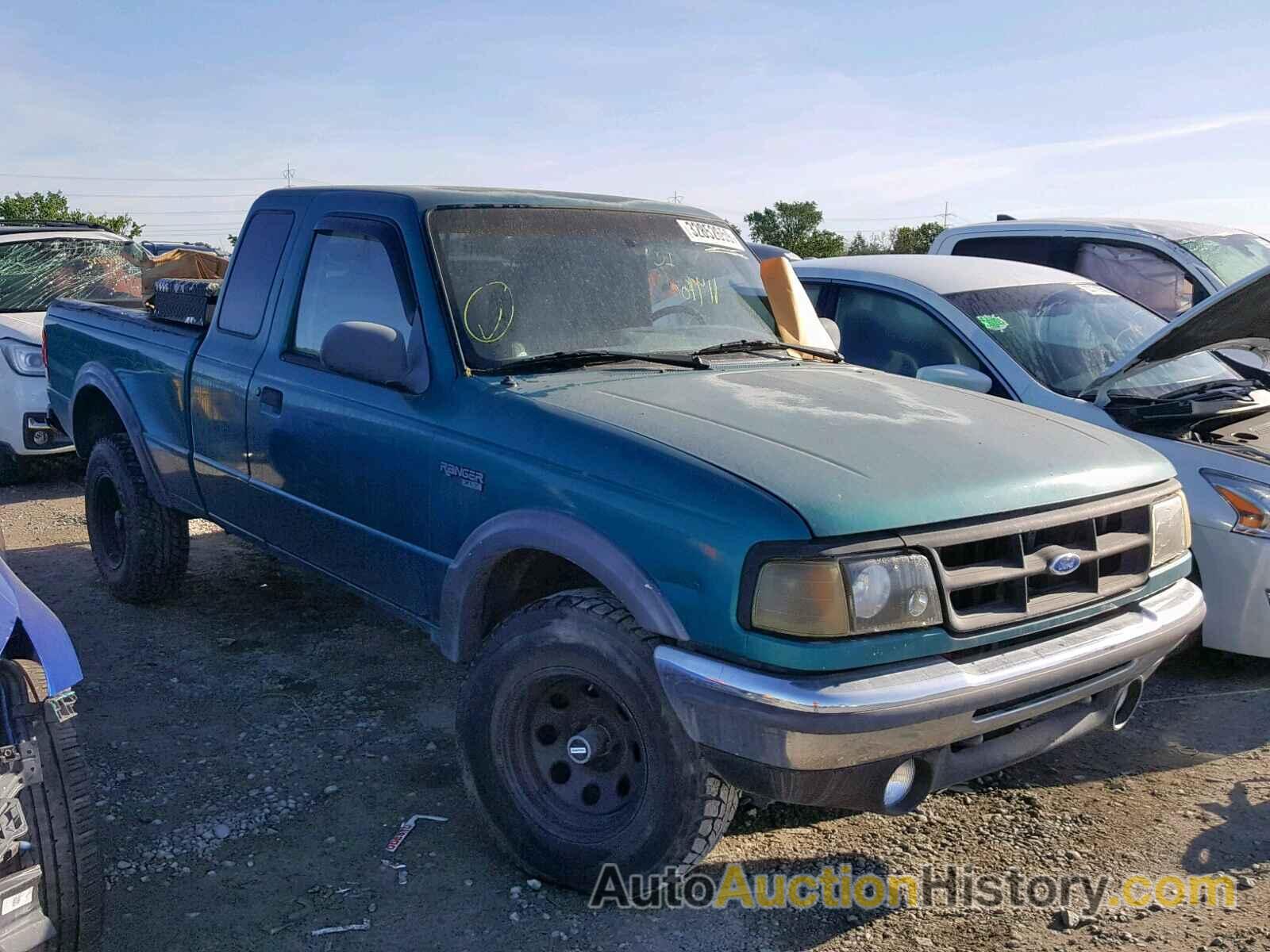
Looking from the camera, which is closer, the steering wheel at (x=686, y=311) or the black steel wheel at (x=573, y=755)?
the black steel wheel at (x=573, y=755)

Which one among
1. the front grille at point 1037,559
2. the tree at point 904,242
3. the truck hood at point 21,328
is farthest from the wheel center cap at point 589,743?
the tree at point 904,242

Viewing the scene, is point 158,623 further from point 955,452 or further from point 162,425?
point 955,452

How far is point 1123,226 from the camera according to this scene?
24.7ft

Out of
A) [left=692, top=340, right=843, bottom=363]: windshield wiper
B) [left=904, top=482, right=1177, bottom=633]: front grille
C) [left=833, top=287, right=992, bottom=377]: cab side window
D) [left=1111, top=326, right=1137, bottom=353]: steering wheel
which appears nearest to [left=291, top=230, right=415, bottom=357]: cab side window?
[left=692, top=340, right=843, bottom=363]: windshield wiper

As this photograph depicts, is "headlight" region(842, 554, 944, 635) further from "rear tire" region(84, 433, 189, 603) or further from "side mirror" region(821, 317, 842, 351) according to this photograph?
"rear tire" region(84, 433, 189, 603)

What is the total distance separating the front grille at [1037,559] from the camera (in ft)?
8.48

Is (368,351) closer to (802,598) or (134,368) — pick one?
(802,598)

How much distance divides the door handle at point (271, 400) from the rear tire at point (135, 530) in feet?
4.49

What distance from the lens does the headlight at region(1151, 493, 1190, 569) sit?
3.09m

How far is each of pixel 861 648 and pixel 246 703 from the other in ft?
8.99

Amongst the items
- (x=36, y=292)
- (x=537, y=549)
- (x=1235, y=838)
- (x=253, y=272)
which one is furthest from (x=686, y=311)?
(x=36, y=292)

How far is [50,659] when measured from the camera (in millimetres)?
2350

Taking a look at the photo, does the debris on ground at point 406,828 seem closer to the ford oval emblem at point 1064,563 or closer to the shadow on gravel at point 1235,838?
the ford oval emblem at point 1064,563

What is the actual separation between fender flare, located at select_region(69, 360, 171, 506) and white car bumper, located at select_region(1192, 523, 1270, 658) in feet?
→ 14.2
